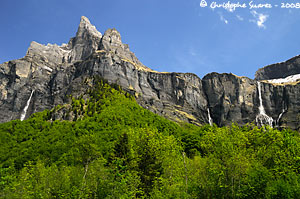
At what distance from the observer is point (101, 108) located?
115 m

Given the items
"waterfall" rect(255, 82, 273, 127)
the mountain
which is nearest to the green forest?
the mountain

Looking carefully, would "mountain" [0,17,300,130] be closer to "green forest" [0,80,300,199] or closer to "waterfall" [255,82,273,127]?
"waterfall" [255,82,273,127]

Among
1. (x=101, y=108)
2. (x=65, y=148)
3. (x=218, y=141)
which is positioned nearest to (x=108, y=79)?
(x=101, y=108)

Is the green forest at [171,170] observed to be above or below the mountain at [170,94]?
below

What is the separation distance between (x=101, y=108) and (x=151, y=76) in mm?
90710

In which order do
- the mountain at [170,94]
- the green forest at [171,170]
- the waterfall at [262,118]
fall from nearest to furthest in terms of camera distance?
1. the green forest at [171,170]
2. the mountain at [170,94]
3. the waterfall at [262,118]

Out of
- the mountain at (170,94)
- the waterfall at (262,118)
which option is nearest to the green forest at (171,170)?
the mountain at (170,94)

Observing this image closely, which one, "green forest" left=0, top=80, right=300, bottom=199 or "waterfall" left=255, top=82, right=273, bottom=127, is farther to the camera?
"waterfall" left=255, top=82, right=273, bottom=127

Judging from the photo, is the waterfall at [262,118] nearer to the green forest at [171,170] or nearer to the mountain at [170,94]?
the mountain at [170,94]

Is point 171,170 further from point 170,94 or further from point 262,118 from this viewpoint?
point 170,94

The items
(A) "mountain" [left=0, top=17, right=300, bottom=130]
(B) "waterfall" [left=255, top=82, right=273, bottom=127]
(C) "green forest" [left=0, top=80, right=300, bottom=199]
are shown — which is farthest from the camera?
(B) "waterfall" [left=255, top=82, right=273, bottom=127]

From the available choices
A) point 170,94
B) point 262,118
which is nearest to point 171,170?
point 262,118

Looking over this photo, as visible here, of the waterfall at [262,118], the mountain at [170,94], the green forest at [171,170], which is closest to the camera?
the green forest at [171,170]

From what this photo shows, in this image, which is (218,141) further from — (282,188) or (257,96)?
(257,96)
